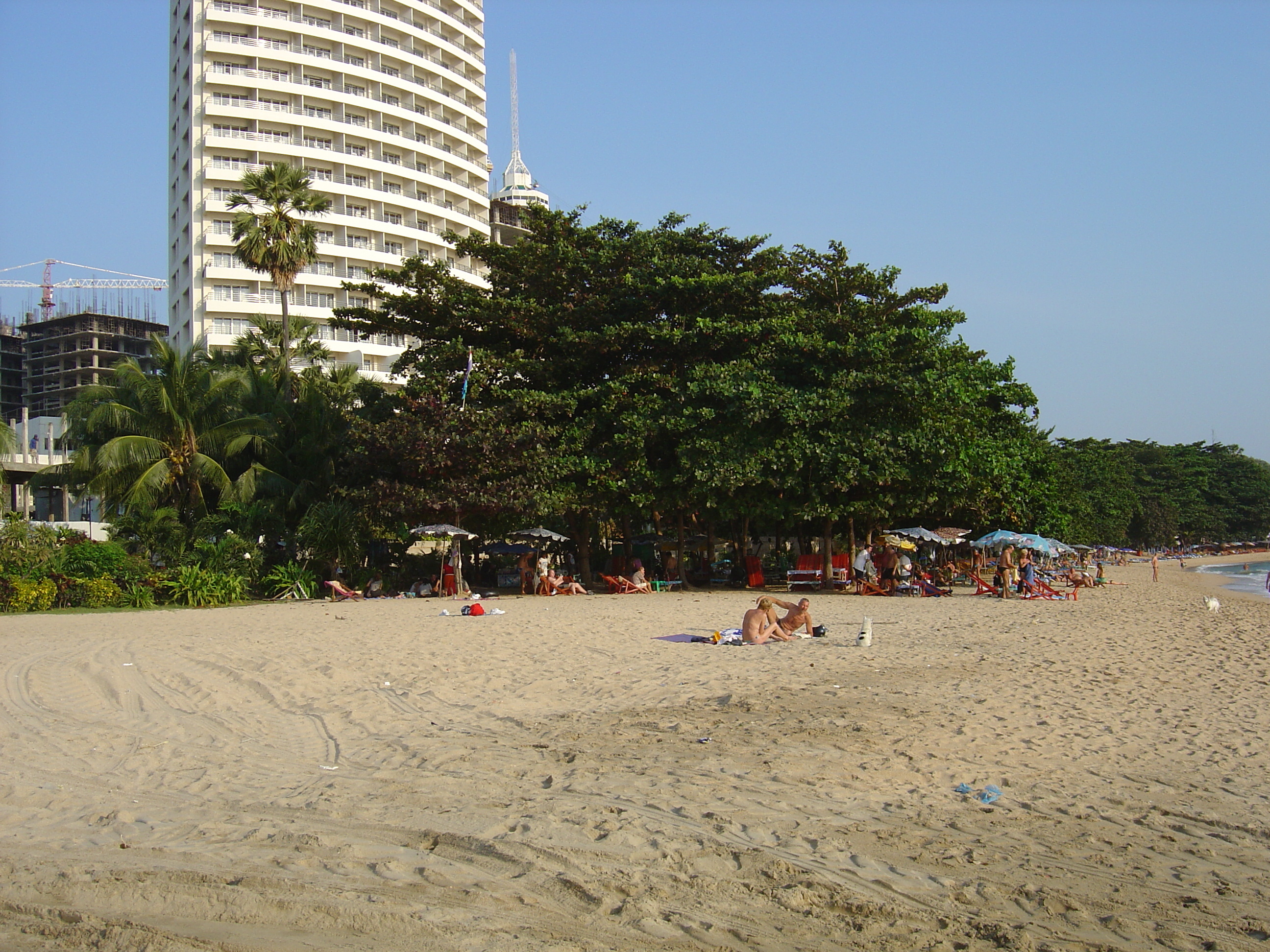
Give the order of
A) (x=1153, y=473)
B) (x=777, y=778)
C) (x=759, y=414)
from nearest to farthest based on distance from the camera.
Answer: (x=777, y=778) → (x=759, y=414) → (x=1153, y=473)

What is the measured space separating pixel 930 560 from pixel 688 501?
2028 cm

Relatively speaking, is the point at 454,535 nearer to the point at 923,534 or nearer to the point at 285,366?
the point at 285,366

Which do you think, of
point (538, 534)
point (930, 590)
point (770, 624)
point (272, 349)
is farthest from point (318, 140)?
point (770, 624)

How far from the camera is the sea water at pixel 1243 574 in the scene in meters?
40.8

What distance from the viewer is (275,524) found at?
88.6ft

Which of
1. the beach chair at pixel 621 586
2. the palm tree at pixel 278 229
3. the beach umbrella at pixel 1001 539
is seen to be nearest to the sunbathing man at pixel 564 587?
the beach chair at pixel 621 586

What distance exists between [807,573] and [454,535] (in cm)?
1057

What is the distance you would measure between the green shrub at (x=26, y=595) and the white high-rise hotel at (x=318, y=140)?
50.3 metres

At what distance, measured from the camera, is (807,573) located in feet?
93.8

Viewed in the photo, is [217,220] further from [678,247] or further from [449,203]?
[678,247]

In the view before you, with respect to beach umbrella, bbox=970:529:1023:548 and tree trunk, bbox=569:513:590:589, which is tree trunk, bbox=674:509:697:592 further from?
beach umbrella, bbox=970:529:1023:548

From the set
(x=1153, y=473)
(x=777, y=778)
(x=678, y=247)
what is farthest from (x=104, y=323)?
(x=777, y=778)

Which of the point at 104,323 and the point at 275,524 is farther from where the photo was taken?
the point at 104,323

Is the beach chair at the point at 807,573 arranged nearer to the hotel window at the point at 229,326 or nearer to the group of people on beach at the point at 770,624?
the group of people on beach at the point at 770,624
